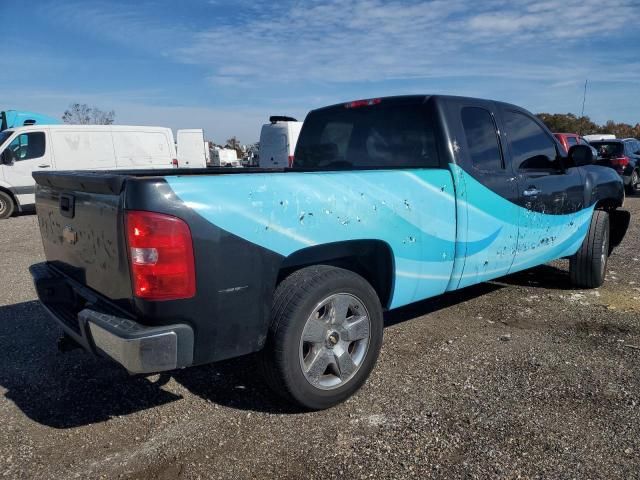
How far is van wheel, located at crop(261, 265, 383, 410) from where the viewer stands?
8.77ft

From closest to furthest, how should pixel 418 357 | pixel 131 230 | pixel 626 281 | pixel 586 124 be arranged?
pixel 131 230 < pixel 418 357 < pixel 626 281 < pixel 586 124

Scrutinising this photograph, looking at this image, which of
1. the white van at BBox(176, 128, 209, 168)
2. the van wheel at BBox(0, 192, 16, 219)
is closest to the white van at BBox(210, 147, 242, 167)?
the white van at BBox(176, 128, 209, 168)

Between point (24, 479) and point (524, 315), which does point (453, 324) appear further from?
point (24, 479)

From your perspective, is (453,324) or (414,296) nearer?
(414,296)

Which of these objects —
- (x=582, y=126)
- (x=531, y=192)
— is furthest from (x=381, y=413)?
(x=582, y=126)

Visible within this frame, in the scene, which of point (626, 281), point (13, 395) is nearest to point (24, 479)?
point (13, 395)

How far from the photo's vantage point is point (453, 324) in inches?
173

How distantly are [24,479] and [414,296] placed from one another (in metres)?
2.43

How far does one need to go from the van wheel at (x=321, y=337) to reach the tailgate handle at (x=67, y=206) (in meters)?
1.25

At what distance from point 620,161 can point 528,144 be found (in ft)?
41.3

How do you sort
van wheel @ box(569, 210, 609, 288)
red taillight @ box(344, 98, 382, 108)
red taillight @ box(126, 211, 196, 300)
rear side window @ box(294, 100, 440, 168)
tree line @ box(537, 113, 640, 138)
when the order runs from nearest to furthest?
red taillight @ box(126, 211, 196, 300)
rear side window @ box(294, 100, 440, 168)
red taillight @ box(344, 98, 382, 108)
van wheel @ box(569, 210, 609, 288)
tree line @ box(537, 113, 640, 138)

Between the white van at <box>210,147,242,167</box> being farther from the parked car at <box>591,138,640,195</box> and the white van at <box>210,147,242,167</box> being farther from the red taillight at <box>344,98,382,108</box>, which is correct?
the red taillight at <box>344,98,382,108</box>

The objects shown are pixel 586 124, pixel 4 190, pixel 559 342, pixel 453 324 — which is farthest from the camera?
pixel 586 124

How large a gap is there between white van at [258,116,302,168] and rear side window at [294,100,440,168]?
30.2ft
